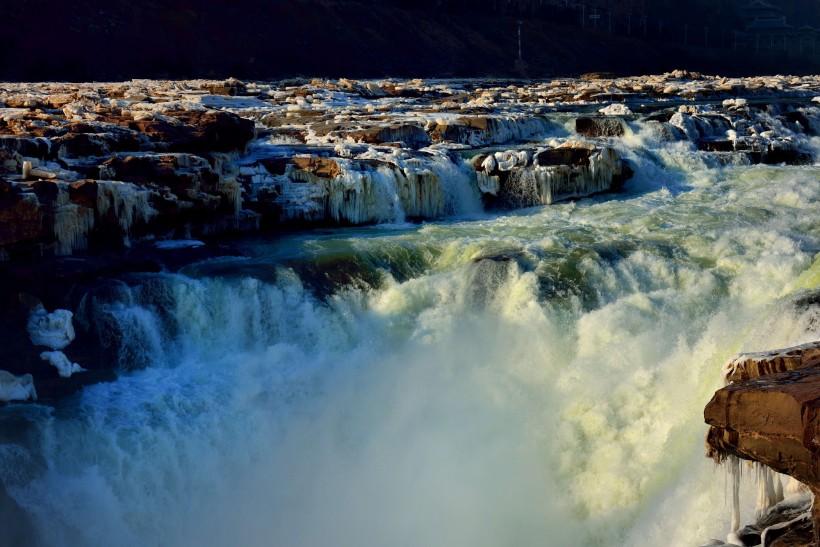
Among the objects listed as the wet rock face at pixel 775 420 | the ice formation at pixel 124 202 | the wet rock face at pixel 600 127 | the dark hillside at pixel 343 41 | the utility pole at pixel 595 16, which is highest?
the utility pole at pixel 595 16

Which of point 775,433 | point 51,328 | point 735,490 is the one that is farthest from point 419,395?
point 775,433

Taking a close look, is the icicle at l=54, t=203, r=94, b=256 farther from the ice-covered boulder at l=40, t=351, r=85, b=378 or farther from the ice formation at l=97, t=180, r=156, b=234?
the ice-covered boulder at l=40, t=351, r=85, b=378

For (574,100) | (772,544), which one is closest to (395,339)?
(772,544)

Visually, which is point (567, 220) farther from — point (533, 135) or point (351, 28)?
point (351, 28)

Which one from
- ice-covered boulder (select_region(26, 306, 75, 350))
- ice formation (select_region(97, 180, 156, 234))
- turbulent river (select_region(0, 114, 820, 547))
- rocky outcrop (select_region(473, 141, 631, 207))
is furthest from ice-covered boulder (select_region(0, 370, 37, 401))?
rocky outcrop (select_region(473, 141, 631, 207))

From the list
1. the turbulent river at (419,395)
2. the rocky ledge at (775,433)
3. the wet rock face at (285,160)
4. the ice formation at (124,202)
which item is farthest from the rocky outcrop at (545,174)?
the rocky ledge at (775,433)

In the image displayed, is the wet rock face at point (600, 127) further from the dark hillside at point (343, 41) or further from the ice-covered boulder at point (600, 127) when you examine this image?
the dark hillside at point (343, 41)

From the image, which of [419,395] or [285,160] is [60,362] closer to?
[419,395]
